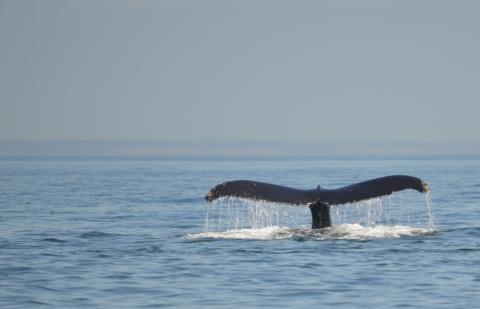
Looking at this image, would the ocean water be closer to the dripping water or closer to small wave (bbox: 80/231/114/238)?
small wave (bbox: 80/231/114/238)

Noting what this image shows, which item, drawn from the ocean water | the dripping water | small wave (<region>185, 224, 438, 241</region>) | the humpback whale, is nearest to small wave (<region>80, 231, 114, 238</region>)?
the ocean water

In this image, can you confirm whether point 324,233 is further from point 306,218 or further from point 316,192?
point 306,218

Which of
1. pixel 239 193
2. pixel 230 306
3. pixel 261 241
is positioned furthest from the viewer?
pixel 261 241

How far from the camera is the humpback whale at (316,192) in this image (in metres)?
14.0

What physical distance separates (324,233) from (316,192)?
1.31m

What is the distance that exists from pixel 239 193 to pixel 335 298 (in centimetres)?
358

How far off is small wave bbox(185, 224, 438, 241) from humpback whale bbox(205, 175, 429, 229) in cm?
78

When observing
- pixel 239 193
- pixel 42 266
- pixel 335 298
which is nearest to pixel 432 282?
pixel 335 298

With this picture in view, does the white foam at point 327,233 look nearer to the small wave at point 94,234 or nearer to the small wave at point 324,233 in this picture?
the small wave at point 324,233

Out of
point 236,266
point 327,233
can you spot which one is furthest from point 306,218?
point 236,266

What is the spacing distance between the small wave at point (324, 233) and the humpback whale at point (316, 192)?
777mm

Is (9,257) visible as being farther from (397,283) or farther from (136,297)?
(397,283)

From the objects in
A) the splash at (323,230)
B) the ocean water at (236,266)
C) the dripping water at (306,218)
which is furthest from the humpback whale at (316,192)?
the dripping water at (306,218)

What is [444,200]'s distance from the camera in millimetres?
28516
